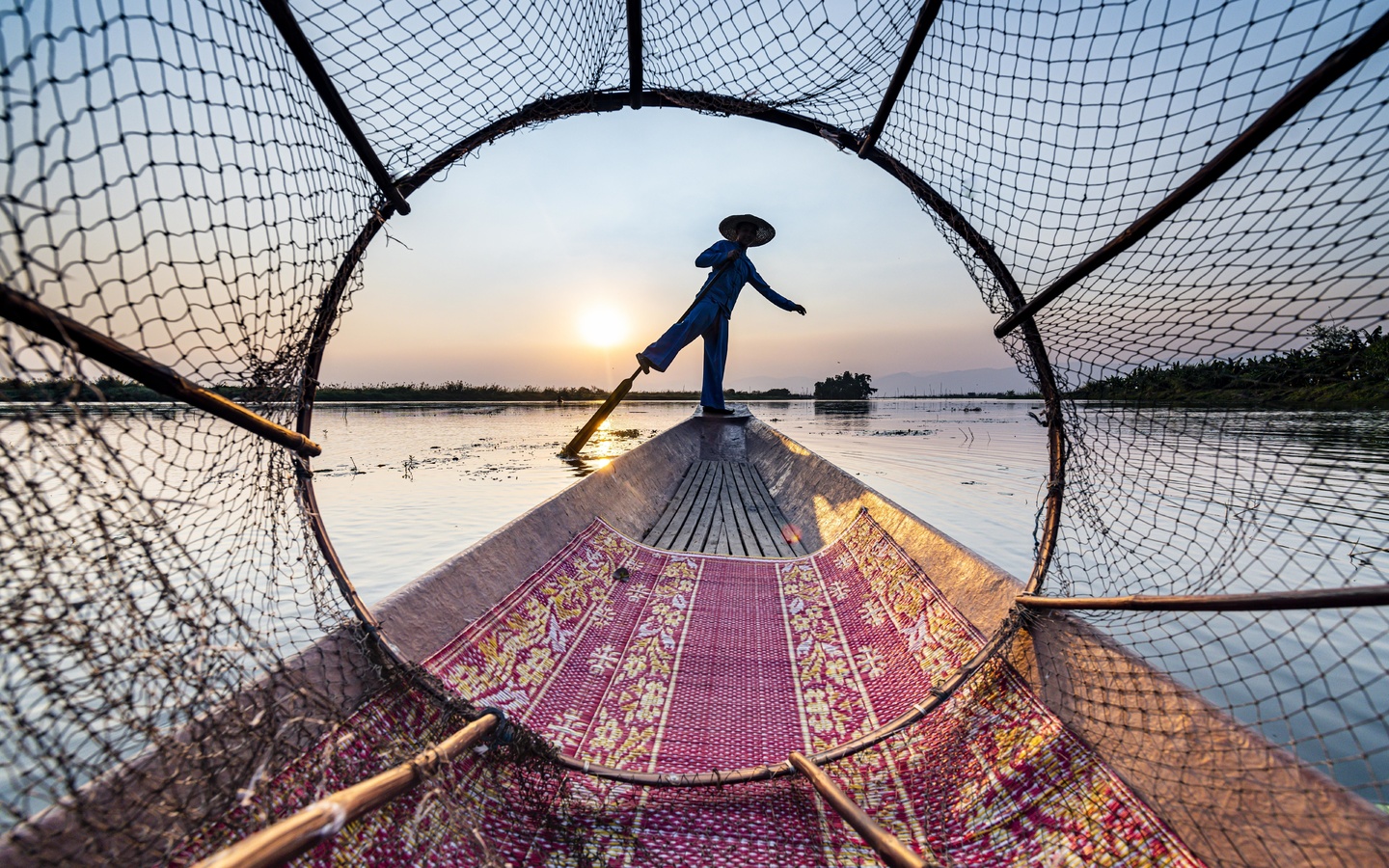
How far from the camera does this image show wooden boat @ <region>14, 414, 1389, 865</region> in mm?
1075

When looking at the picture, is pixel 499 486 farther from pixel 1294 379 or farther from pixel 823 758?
pixel 1294 379

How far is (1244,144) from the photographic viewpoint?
1347 mm

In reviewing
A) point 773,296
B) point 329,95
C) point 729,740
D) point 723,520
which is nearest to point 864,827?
point 729,740

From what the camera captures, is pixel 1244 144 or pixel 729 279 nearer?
pixel 1244 144

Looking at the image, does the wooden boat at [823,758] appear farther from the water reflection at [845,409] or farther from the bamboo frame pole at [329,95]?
the water reflection at [845,409]

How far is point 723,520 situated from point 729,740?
8.83ft

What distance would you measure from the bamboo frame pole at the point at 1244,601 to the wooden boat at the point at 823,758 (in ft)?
0.37

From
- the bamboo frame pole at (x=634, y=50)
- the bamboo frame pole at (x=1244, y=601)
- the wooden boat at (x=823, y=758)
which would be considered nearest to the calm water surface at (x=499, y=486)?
the bamboo frame pole at (x=1244, y=601)

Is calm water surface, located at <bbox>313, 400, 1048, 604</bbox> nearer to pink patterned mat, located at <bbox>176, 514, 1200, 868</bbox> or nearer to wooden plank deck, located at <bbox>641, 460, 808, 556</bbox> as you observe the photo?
pink patterned mat, located at <bbox>176, 514, 1200, 868</bbox>

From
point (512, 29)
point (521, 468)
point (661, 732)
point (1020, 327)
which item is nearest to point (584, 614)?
point (661, 732)

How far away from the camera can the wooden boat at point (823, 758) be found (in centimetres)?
108

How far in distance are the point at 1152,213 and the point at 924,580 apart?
1.62 m

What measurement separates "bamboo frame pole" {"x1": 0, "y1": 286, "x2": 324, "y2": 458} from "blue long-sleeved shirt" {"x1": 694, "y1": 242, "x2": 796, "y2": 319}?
587cm

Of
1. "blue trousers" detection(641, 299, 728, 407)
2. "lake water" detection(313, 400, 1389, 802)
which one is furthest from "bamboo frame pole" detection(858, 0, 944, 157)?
"blue trousers" detection(641, 299, 728, 407)
